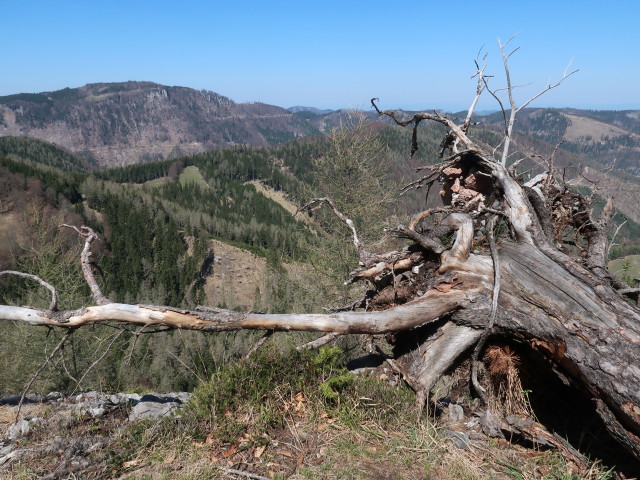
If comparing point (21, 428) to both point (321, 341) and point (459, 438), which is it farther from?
point (459, 438)

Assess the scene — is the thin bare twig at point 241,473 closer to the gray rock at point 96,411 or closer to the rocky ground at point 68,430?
the rocky ground at point 68,430

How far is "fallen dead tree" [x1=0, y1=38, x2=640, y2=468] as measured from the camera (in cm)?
376

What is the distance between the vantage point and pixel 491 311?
14.7ft

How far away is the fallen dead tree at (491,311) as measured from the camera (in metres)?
3.76

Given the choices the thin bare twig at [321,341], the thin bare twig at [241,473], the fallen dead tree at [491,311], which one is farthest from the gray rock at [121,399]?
the thin bare twig at [321,341]

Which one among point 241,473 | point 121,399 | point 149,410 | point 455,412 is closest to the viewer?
point 241,473

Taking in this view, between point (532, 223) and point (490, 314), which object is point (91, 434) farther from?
point (532, 223)

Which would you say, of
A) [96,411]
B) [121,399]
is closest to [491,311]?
[96,411]

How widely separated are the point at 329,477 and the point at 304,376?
4.39ft

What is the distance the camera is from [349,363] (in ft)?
19.8

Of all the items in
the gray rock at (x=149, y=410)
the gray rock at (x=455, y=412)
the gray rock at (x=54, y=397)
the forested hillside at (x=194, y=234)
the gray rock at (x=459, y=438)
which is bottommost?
the forested hillside at (x=194, y=234)

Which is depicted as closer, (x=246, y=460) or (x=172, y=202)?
(x=246, y=460)

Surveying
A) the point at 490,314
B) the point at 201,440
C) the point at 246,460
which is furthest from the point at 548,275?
the point at 201,440

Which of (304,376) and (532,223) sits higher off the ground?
(532,223)
